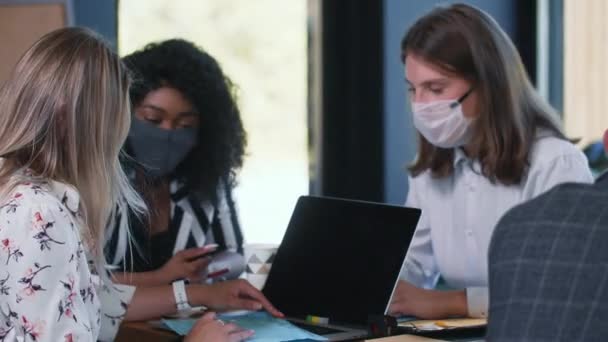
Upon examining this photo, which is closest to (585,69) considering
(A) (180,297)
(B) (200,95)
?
(B) (200,95)

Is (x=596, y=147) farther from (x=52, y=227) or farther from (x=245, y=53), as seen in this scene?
(x=52, y=227)

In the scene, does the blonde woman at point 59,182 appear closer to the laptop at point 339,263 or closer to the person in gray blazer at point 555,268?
the laptop at point 339,263

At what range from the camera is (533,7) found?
389cm

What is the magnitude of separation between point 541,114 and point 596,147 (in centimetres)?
100

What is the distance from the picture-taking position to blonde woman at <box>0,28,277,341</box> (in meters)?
1.57

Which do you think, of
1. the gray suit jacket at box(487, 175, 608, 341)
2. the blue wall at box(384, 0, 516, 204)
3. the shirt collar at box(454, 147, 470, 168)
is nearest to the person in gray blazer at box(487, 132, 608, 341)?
the gray suit jacket at box(487, 175, 608, 341)

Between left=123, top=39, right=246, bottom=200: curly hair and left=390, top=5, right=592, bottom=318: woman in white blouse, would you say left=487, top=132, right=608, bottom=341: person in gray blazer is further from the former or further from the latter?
left=123, top=39, right=246, bottom=200: curly hair

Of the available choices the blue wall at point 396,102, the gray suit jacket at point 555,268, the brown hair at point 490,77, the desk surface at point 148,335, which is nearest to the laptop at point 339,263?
the desk surface at point 148,335

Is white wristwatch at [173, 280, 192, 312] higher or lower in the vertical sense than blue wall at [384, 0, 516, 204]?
lower

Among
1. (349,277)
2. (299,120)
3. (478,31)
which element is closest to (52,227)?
(349,277)

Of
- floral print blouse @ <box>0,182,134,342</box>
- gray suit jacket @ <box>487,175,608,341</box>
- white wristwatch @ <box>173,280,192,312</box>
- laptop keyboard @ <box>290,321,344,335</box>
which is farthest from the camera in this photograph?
white wristwatch @ <box>173,280,192,312</box>

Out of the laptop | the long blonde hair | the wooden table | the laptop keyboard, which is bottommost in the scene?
the wooden table

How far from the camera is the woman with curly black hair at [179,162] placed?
8.24 ft

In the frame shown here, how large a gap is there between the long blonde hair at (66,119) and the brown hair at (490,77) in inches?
33.2
